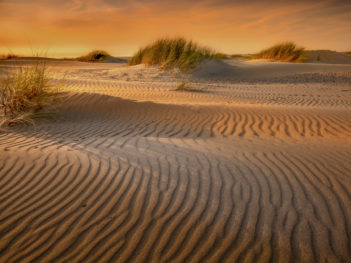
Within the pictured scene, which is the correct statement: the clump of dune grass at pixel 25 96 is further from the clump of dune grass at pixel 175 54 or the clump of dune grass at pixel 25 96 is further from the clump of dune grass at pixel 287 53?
the clump of dune grass at pixel 287 53

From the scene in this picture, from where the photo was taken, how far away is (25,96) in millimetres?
5926

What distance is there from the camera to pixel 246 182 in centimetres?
301

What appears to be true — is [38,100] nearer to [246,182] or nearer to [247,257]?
[246,182]

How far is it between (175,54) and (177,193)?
47.9 ft

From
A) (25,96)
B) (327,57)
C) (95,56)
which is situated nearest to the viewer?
(25,96)

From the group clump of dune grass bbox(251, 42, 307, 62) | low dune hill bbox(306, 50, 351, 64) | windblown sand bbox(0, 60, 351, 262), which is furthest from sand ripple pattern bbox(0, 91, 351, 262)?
low dune hill bbox(306, 50, 351, 64)

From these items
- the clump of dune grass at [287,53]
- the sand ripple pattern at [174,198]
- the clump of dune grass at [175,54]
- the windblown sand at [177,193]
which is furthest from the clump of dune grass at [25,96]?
the clump of dune grass at [287,53]

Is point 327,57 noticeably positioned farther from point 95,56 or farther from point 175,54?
point 95,56

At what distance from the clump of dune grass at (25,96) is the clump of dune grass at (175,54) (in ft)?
31.7

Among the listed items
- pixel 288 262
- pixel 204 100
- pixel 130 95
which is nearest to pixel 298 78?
pixel 204 100

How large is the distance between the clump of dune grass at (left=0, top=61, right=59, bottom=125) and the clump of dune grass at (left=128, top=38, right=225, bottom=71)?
9.66 m

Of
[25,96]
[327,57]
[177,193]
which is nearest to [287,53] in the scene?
[327,57]

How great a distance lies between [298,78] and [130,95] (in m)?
10.2

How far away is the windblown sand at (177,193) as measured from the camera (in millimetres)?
2072
